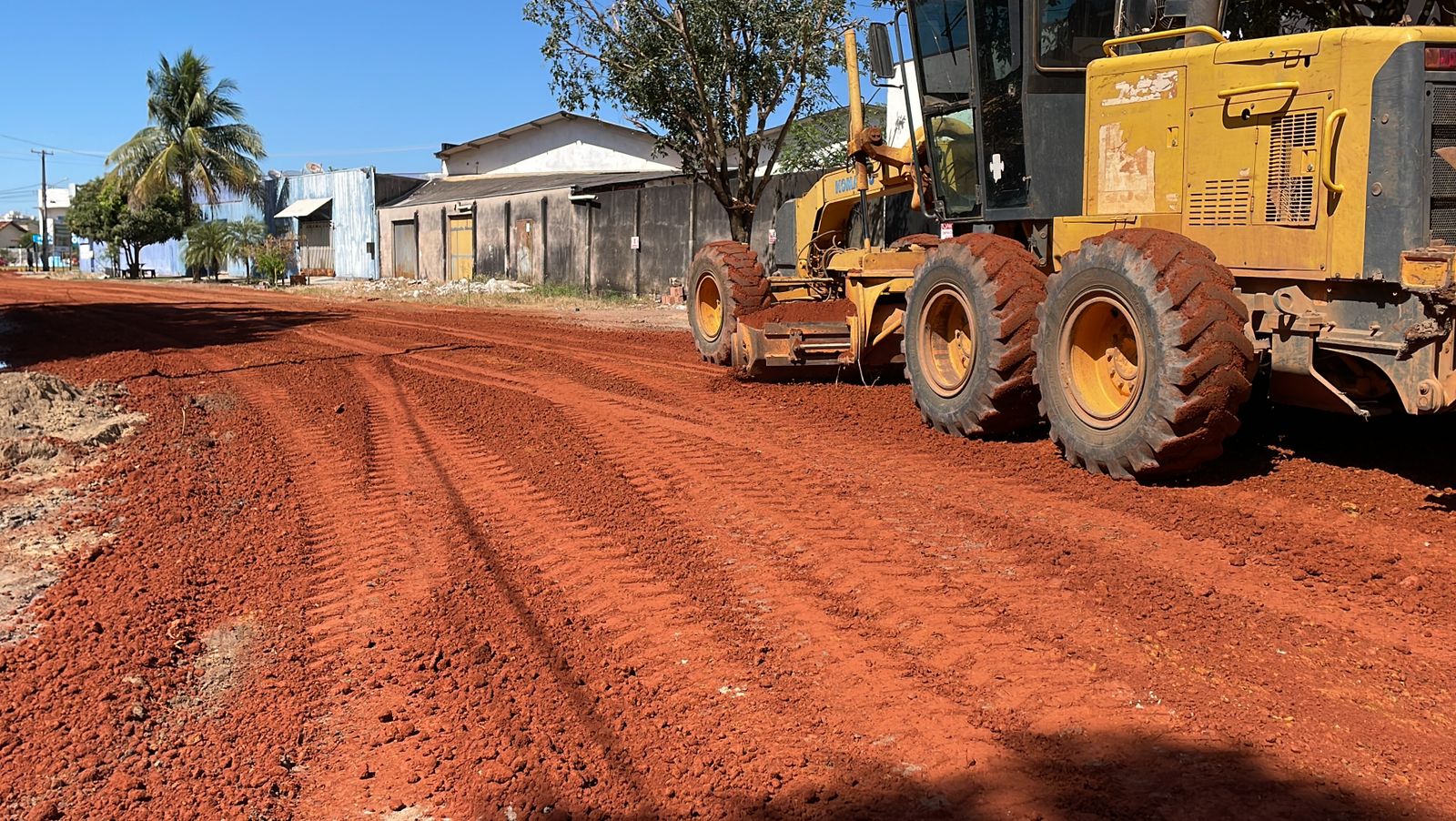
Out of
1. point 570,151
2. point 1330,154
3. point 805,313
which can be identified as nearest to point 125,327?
point 805,313

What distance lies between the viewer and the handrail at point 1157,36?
6452 millimetres

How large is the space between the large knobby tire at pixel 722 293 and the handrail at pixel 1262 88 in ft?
19.2

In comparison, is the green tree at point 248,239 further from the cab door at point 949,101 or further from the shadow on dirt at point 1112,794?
the shadow on dirt at point 1112,794

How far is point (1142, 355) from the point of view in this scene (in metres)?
5.98

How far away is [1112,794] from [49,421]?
8.38 meters

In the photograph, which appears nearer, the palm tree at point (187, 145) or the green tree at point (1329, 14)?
the green tree at point (1329, 14)

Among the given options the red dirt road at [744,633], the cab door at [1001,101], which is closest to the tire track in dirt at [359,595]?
the red dirt road at [744,633]

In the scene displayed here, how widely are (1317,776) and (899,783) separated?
1157 millimetres

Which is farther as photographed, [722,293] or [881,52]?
[722,293]

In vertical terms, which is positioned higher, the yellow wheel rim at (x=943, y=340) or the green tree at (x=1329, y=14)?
the green tree at (x=1329, y=14)

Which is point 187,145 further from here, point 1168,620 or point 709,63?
point 1168,620

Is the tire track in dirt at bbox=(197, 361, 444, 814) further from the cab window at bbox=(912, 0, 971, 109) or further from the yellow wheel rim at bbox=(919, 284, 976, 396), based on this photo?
the cab window at bbox=(912, 0, 971, 109)

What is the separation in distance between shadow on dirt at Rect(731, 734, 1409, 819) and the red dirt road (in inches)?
0.4

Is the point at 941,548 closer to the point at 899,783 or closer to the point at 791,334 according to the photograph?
the point at 899,783
